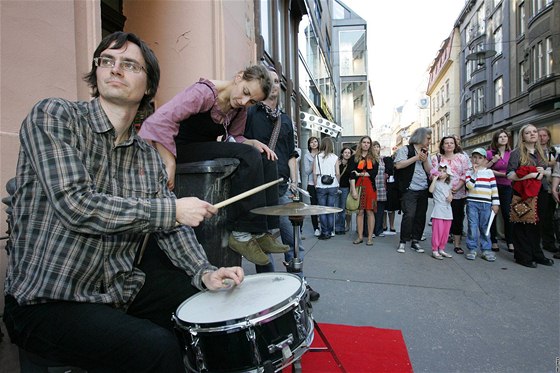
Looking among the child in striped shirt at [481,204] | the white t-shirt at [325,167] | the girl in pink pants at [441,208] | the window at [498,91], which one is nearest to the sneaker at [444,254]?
the girl in pink pants at [441,208]

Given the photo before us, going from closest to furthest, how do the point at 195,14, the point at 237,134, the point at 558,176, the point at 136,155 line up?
1. the point at 136,155
2. the point at 237,134
3. the point at 195,14
4. the point at 558,176

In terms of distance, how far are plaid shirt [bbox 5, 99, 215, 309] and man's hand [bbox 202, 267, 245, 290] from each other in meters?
0.34

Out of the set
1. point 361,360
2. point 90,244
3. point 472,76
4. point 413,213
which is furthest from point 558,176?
point 472,76

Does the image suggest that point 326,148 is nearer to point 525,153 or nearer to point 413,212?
point 413,212

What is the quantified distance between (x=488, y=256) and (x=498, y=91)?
930 inches

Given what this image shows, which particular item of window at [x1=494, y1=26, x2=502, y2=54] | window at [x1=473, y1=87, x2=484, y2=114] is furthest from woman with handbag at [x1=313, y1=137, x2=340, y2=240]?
window at [x1=473, y1=87, x2=484, y2=114]

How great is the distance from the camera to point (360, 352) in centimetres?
224

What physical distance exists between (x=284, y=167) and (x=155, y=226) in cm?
225

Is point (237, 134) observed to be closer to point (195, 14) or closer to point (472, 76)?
point (195, 14)

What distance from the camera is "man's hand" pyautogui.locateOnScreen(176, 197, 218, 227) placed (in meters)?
1.30

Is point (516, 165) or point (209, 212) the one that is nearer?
point (209, 212)

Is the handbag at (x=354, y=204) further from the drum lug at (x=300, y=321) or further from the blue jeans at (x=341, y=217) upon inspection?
the drum lug at (x=300, y=321)

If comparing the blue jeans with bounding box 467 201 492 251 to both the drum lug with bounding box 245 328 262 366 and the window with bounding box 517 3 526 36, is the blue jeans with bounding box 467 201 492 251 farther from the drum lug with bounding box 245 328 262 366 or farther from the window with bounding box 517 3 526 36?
the window with bounding box 517 3 526 36

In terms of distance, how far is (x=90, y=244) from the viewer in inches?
49.8
